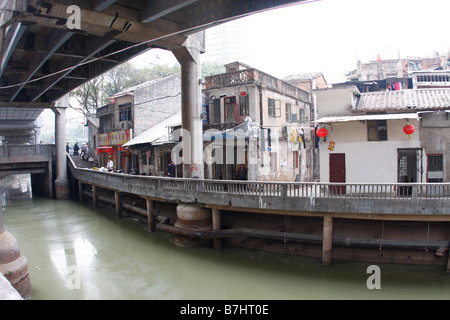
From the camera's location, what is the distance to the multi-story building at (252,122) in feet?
63.5

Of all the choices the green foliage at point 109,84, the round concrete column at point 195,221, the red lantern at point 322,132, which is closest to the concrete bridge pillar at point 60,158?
the green foliage at point 109,84

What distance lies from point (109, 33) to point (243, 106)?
892 centimetres

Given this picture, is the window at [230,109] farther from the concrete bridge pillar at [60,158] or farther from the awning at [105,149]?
the concrete bridge pillar at [60,158]

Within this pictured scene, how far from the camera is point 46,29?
1620 cm

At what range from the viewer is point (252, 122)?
1869cm

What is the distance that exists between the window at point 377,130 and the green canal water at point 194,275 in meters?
5.58

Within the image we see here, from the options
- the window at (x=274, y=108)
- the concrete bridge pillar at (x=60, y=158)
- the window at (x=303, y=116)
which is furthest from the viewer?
the concrete bridge pillar at (x=60, y=158)

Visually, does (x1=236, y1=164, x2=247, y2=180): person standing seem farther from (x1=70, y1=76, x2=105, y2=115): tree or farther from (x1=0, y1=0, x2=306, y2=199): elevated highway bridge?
(x1=70, y1=76, x2=105, y2=115): tree

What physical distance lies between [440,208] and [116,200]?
1867cm

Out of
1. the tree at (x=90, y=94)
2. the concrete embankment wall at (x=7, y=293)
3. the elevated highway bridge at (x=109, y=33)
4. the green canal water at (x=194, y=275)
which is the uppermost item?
the tree at (x=90, y=94)

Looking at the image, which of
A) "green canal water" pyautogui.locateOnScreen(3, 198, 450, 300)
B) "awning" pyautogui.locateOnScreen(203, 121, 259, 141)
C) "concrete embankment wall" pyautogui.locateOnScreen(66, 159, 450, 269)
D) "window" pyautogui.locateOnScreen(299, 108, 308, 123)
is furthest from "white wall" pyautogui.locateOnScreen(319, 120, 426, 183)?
"window" pyautogui.locateOnScreen(299, 108, 308, 123)

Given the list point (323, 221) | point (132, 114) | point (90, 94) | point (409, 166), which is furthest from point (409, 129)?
point (90, 94)
